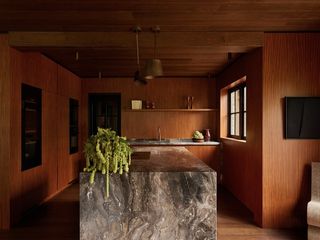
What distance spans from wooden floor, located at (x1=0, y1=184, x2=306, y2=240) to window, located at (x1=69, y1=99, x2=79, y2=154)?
155cm

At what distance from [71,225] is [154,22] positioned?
2628mm

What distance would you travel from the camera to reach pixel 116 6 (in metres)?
2.66

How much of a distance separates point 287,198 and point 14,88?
143 inches

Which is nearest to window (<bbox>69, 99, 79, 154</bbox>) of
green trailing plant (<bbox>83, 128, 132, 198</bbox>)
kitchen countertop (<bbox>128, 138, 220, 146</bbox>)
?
kitchen countertop (<bbox>128, 138, 220, 146</bbox>)

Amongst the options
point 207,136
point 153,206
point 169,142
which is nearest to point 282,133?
point 153,206

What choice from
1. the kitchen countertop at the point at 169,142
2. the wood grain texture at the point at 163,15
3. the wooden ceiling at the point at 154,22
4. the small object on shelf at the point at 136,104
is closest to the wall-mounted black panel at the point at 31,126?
the wooden ceiling at the point at 154,22

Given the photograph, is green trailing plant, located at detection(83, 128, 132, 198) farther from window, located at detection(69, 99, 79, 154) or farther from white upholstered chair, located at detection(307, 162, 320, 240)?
window, located at detection(69, 99, 79, 154)

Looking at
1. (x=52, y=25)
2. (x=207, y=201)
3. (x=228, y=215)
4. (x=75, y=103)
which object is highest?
(x=52, y=25)

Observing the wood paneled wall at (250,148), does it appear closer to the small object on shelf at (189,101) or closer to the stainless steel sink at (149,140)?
the small object on shelf at (189,101)

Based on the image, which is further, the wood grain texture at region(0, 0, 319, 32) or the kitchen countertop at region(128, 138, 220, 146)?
the kitchen countertop at region(128, 138, 220, 146)

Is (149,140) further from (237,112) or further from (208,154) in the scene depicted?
(237,112)

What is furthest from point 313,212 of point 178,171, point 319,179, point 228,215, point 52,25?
point 52,25

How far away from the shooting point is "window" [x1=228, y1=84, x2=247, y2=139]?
4.83 m

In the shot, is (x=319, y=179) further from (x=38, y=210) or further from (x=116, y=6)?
(x=38, y=210)
